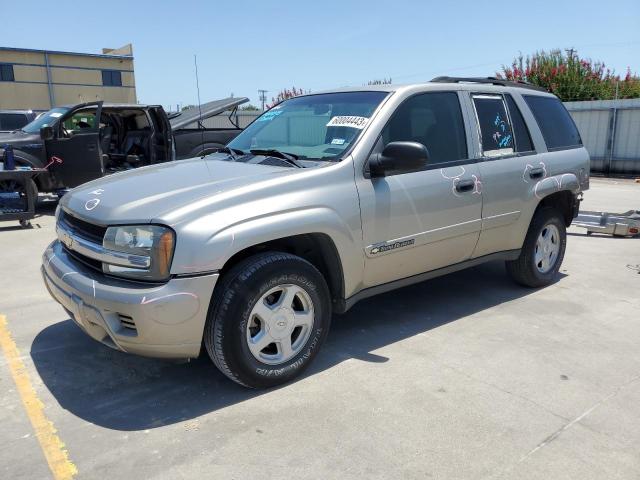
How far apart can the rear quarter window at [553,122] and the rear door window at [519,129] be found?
24 centimetres

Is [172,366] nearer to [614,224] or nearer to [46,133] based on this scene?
[614,224]

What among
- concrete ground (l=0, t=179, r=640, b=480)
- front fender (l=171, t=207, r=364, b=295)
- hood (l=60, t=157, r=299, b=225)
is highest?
hood (l=60, t=157, r=299, b=225)

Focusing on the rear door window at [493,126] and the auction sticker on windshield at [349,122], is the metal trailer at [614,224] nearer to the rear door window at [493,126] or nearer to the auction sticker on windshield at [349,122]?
the rear door window at [493,126]

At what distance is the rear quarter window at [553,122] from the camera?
5082 millimetres

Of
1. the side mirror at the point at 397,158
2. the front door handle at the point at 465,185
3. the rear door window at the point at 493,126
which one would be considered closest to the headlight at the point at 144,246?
the side mirror at the point at 397,158

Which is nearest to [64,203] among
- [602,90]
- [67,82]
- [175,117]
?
[175,117]

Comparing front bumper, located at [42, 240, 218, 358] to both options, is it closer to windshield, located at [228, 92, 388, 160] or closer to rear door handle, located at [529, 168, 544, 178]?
windshield, located at [228, 92, 388, 160]

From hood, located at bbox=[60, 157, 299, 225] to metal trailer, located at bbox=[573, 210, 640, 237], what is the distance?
5.76 m

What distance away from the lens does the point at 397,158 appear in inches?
139

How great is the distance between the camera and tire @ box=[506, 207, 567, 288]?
198 inches

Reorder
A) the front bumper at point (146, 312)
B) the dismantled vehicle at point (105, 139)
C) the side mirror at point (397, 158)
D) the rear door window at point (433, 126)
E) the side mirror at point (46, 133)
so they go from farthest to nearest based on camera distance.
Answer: the dismantled vehicle at point (105, 139), the side mirror at point (46, 133), the rear door window at point (433, 126), the side mirror at point (397, 158), the front bumper at point (146, 312)

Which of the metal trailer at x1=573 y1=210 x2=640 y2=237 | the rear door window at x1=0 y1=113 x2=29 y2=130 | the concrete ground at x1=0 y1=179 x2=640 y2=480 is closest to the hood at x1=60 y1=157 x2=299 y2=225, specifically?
the concrete ground at x1=0 y1=179 x2=640 y2=480

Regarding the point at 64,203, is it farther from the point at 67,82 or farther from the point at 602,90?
the point at 67,82

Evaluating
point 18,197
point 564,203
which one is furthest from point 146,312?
point 18,197
